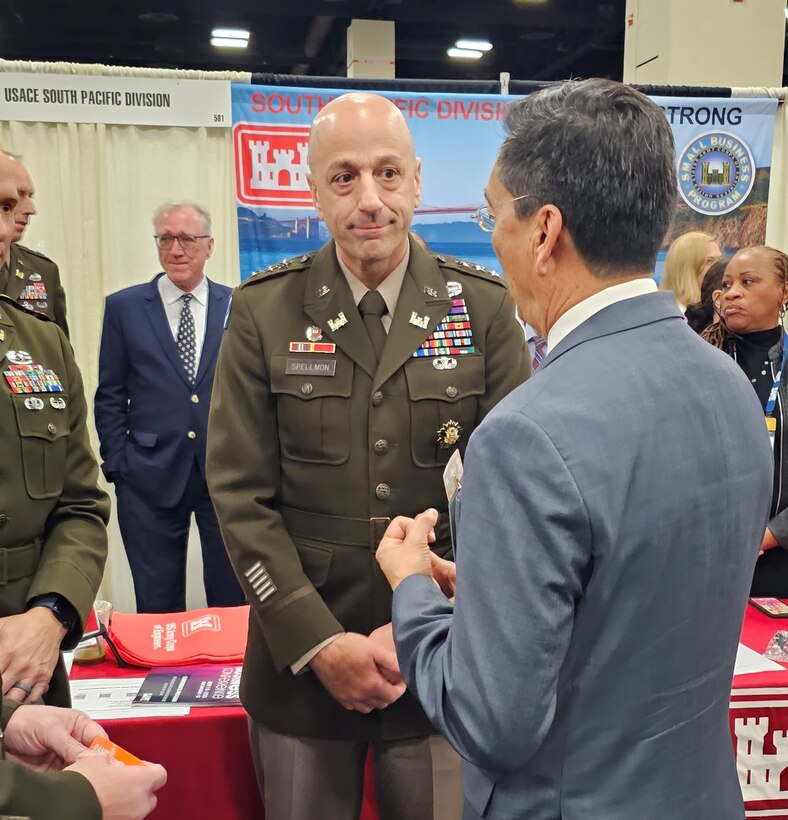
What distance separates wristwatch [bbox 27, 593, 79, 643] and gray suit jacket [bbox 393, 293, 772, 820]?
2.88ft

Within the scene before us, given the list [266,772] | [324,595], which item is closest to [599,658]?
[324,595]

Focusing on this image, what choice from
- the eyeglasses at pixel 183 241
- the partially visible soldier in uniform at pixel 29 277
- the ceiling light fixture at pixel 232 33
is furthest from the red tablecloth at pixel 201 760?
the ceiling light fixture at pixel 232 33

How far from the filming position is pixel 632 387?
0.96m

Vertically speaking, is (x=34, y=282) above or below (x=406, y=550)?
above

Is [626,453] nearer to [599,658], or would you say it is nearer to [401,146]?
[599,658]

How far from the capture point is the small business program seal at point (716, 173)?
4.73 m

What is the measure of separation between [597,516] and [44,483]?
1.21 metres

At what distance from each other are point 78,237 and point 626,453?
13.5ft

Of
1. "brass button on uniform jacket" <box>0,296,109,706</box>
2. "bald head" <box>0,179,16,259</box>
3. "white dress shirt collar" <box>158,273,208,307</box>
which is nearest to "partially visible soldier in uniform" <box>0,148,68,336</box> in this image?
"white dress shirt collar" <box>158,273,208,307</box>

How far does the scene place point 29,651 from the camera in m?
1.56

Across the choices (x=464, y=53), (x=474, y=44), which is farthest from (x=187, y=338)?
(x=464, y=53)

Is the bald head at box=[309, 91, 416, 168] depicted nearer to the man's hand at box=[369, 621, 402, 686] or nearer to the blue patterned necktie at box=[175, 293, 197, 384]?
the man's hand at box=[369, 621, 402, 686]

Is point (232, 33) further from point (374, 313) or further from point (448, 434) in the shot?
point (448, 434)

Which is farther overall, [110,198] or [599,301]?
[110,198]
